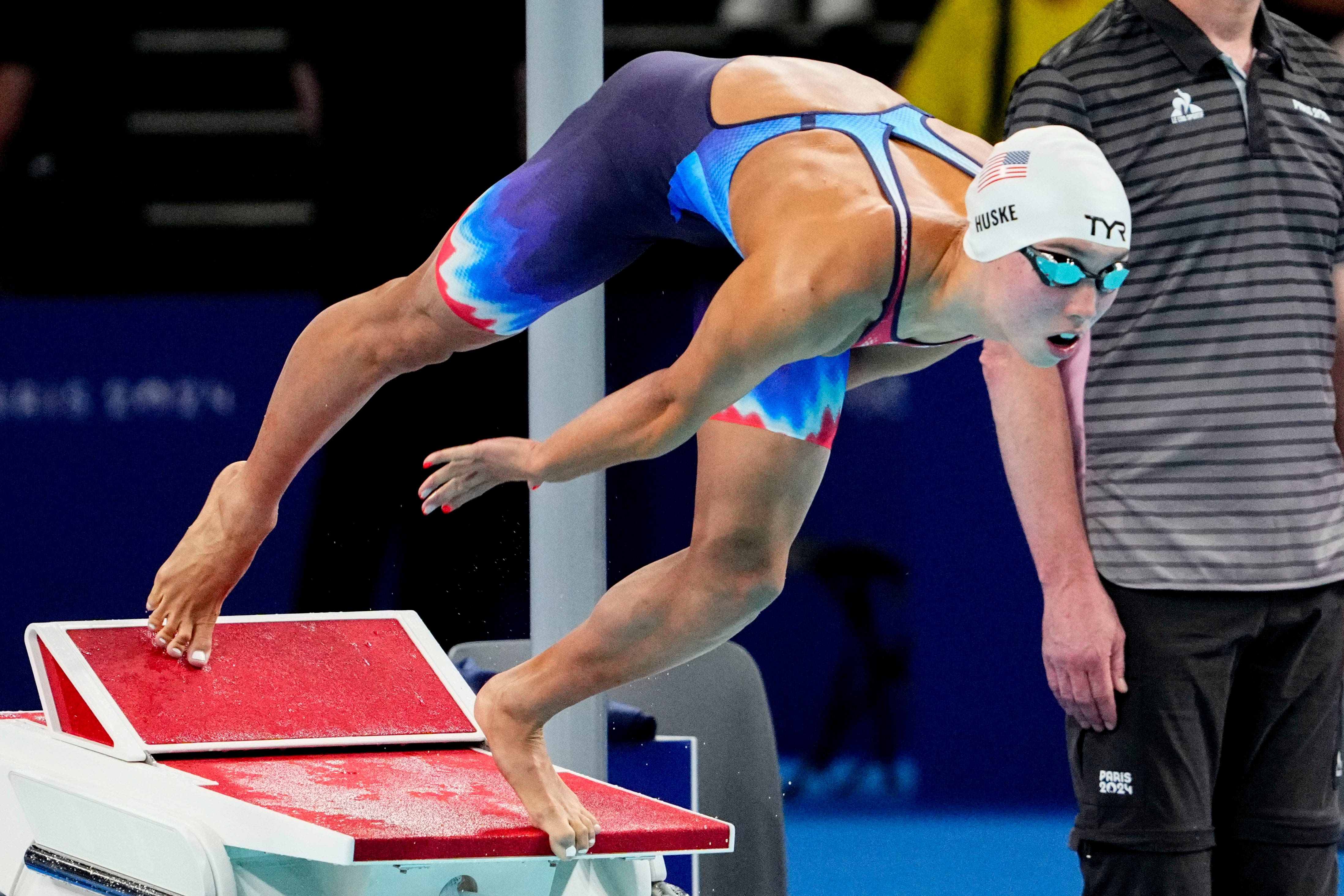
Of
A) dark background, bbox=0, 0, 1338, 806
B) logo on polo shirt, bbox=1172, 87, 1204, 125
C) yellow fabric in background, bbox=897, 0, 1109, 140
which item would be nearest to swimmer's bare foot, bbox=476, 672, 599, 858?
logo on polo shirt, bbox=1172, 87, 1204, 125

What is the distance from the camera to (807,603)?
5.48 meters

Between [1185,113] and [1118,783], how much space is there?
118 centimetres

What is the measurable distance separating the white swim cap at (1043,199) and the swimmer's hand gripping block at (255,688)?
1.57 meters

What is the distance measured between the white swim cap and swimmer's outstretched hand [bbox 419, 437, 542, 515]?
719 millimetres

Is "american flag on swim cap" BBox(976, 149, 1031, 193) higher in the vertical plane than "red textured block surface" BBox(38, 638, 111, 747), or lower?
higher

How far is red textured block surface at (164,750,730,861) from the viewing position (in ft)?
7.71

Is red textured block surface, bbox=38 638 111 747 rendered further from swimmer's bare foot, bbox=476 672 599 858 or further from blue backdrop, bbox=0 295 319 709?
blue backdrop, bbox=0 295 319 709

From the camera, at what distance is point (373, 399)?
17.5ft

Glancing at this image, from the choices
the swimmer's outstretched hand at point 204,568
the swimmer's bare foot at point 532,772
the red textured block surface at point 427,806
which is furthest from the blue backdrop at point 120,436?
the swimmer's bare foot at point 532,772

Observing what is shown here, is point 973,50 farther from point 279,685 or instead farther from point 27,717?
point 27,717

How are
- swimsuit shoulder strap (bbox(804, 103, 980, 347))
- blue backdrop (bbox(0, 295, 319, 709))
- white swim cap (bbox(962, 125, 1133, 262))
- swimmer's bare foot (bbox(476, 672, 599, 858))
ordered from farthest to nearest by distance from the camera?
blue backdrop (bbox(0, 295, 319, 709)) < swimmer's bare foot (bbox(476, 672, 599, 858)) < swimsuit shoulder strap (bbox(804, 103, 980, 347)) < white swim cap (bbox(962, 125, 1133, 262))

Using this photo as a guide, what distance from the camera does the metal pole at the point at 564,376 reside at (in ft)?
11.9

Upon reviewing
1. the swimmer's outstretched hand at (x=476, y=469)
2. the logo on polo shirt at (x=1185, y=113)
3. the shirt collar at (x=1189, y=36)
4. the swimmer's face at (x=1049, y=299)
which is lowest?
the swimmer's outstretched hand at (x=476, y=469)

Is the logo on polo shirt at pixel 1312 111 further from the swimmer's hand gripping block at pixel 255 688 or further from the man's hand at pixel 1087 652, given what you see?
the swimmer's hand gripping block at pixel 255 688
